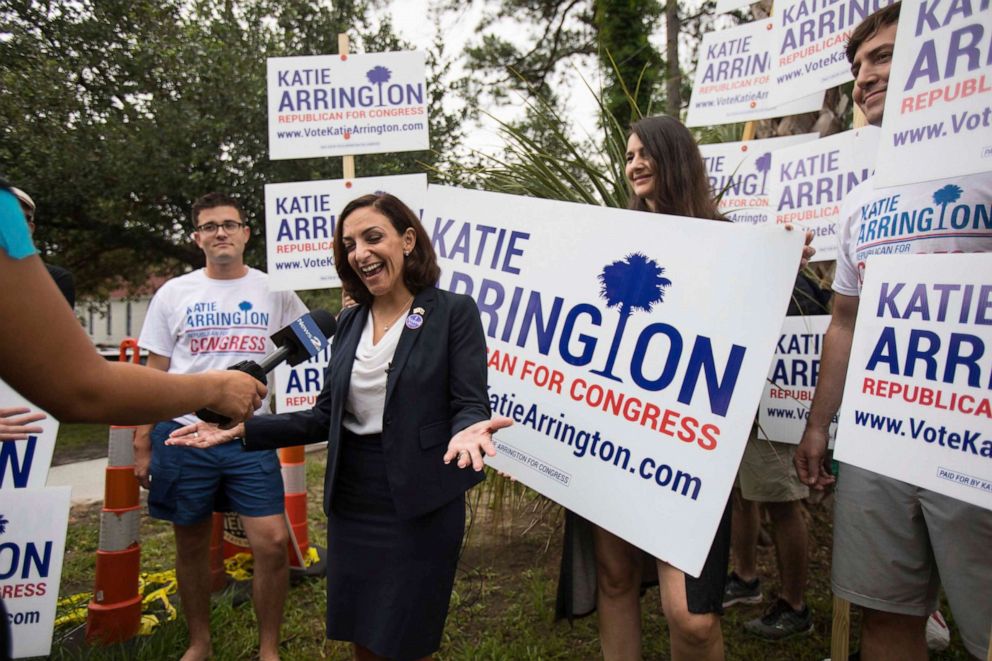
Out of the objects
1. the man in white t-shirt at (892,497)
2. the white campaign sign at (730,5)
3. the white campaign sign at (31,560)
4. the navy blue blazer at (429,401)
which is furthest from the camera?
the white campaign sign at (730,5)

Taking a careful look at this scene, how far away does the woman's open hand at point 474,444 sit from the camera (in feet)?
5.61

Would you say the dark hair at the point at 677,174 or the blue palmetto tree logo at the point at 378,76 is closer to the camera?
the dark hair at the point at 677,174

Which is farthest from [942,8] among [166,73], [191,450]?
[166,73]

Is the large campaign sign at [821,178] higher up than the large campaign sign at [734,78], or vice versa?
the large campaign sign at [734,78]

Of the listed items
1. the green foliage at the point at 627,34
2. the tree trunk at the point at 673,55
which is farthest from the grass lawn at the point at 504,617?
the green foliage at the point at 627,34

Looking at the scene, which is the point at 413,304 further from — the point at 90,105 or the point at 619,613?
the point at 90,105

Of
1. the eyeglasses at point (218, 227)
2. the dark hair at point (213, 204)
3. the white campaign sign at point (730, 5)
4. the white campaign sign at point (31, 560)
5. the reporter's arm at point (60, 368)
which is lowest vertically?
the white campaign sign at point (31, 560)

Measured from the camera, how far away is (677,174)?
2.29 metres

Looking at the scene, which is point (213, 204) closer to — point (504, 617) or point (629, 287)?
point (629, 287)

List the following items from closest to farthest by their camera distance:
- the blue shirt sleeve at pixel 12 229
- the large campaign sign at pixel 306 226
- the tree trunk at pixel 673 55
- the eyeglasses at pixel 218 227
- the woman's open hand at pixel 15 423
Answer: the blue shirt sleeve at pixel 12 229, the woman's open hand at pixel 15 423, the eyeglasses at pixel 218 227, the large campaign sign at pixel 306 226, the tree trunk at pixel 673 55

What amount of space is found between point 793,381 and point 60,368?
9.67 feet

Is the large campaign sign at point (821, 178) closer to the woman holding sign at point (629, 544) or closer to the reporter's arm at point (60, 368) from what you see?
the woman holding sign at point (629, 544)

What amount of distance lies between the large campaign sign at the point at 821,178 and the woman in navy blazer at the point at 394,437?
237 cm

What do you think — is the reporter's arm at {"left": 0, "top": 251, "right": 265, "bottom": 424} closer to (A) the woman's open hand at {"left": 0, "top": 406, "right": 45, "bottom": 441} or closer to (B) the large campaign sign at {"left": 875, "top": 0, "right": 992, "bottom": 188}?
(A) the woman's open hand at {"left": 0, "top": 406, "right": 45, "bottom": 441}
